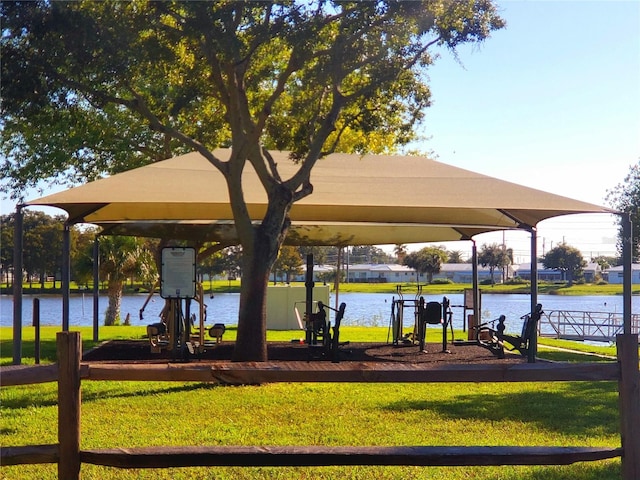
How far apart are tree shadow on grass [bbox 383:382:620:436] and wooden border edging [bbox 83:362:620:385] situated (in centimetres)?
277

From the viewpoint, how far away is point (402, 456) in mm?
4371

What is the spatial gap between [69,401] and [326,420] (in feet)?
11.5

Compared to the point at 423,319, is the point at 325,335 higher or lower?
lower

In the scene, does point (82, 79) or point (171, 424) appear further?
point (82, 79)

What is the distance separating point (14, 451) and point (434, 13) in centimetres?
752

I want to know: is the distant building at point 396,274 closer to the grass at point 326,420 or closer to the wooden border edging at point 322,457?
the grass at point 326,420

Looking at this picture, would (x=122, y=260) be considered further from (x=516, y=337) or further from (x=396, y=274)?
(x=396, y=274)

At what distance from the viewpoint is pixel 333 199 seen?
12984 millimetres

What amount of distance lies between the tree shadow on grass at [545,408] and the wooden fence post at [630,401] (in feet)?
8.60

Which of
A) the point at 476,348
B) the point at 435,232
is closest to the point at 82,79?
the point at 476,348

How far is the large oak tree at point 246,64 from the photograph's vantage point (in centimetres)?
970

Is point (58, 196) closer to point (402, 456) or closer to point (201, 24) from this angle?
point (201, 24)

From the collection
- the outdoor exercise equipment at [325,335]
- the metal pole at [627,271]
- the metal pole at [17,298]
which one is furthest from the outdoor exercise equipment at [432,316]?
the metal pole at [17,298]

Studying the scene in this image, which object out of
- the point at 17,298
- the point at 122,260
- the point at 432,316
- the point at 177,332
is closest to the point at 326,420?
the point at 17,298
